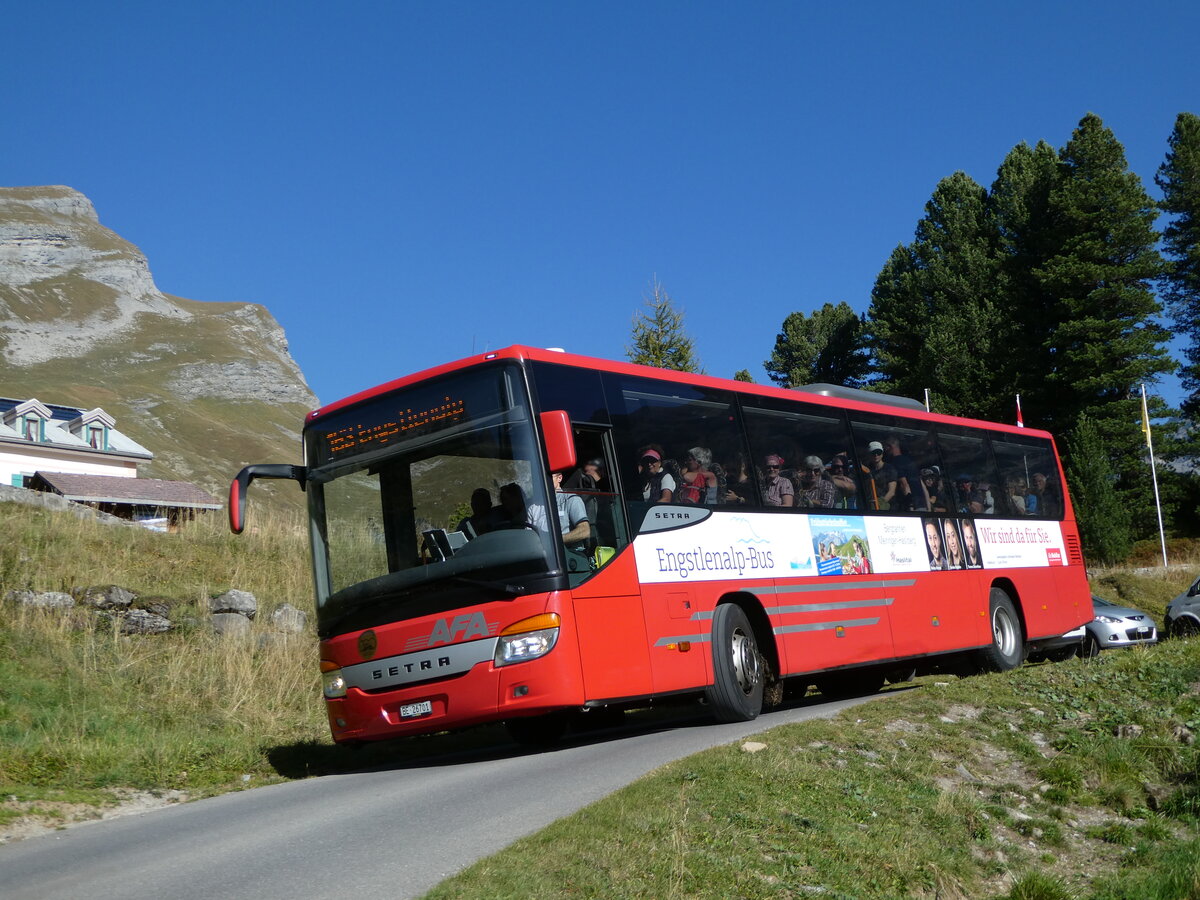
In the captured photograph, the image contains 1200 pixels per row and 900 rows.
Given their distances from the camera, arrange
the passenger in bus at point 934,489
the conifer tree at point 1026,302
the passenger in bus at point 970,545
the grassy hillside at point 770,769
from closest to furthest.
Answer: the grassy hillside at point 770,769 < the passenger in bus at point 934,489 < the passenger in bus at point 970,545 < the conifer tree at point 1026,302

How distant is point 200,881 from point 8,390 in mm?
137515

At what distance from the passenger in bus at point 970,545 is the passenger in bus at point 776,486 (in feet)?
15.1

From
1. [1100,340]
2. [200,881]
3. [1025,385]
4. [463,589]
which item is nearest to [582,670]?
[463,589]

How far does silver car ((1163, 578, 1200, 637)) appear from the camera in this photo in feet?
74.4

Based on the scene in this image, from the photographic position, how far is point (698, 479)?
40.5 ft

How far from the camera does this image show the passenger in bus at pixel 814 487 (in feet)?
46.2

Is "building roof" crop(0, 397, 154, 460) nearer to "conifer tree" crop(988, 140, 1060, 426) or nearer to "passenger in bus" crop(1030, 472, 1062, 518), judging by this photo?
"conifer tree" crop(988, 140, 1060, 426)

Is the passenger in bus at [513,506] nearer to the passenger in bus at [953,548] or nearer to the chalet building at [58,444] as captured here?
the passenger in bus at [953,548]

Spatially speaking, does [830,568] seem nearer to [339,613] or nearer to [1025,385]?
[339,613]

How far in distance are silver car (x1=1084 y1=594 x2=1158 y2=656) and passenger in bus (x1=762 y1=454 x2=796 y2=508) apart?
39.5ft

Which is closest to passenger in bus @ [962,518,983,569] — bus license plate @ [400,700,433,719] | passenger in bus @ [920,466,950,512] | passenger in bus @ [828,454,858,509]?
passenger in bus @ [920,466,950,512]

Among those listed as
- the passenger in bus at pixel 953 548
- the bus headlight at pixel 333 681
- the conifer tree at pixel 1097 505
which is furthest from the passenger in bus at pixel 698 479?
the conifer tree at pixel 1097 505

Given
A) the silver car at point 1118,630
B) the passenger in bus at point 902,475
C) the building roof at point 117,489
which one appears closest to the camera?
the passenger in bus at point 902,475

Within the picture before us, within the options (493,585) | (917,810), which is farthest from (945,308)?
(917,810)
